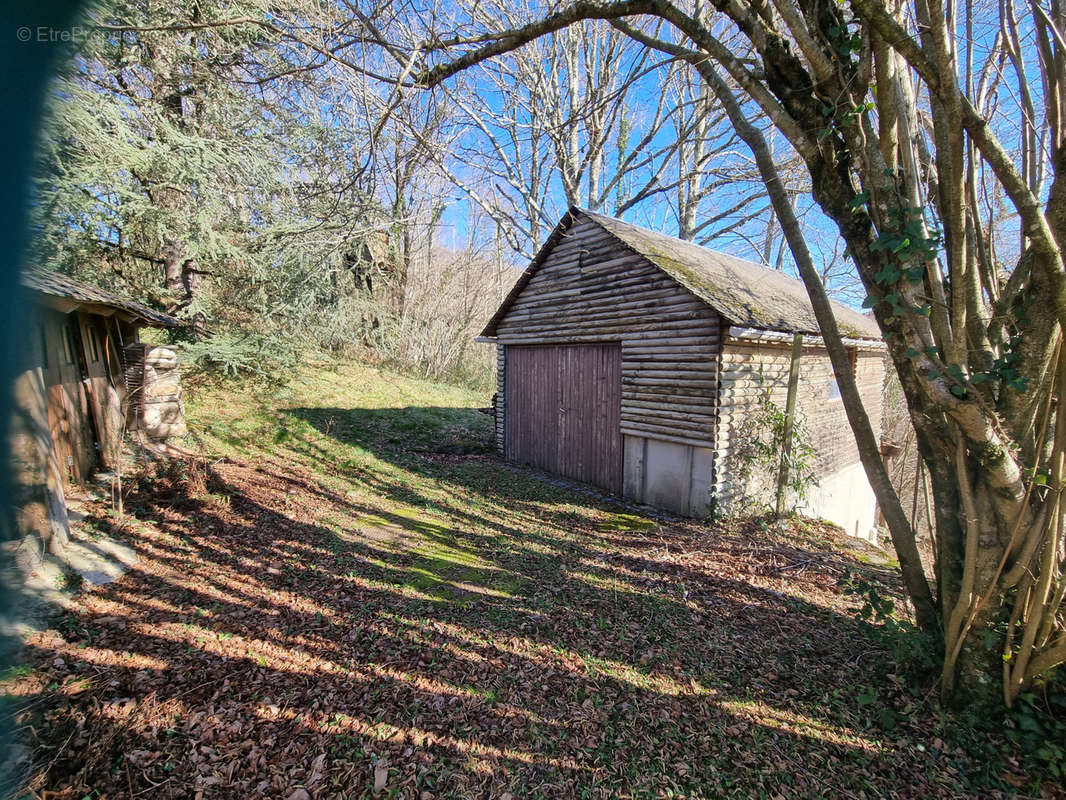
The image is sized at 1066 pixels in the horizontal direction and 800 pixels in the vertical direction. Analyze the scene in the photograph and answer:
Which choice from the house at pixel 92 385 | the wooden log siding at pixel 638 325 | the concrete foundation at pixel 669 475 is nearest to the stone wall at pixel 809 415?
the concrete foundation at pixel 669 475

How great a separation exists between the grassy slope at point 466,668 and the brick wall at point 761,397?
0.85 meters

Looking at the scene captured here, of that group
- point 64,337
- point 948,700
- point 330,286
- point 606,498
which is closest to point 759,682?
point 948,700

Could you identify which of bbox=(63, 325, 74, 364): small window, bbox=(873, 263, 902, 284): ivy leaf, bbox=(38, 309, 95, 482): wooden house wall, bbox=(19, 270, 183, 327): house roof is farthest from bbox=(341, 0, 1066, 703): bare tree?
bbox=(63, 325, 74, 364): small window

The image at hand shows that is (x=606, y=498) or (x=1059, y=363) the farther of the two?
(x=606, y=498)

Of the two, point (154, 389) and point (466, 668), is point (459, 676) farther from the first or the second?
point (154, 389)

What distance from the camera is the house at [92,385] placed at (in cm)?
446

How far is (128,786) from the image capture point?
2.26m

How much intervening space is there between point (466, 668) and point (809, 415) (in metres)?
7.86

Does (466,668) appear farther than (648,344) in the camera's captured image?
No

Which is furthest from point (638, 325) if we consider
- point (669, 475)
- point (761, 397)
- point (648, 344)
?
point (669, 475)

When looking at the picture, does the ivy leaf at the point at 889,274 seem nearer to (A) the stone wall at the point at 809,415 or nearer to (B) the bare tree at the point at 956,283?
(B) the bare tree at the point at 956,283

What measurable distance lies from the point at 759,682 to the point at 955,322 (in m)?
2.81

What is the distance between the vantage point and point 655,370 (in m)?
7.27

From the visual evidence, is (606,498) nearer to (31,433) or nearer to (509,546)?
(509,546)
